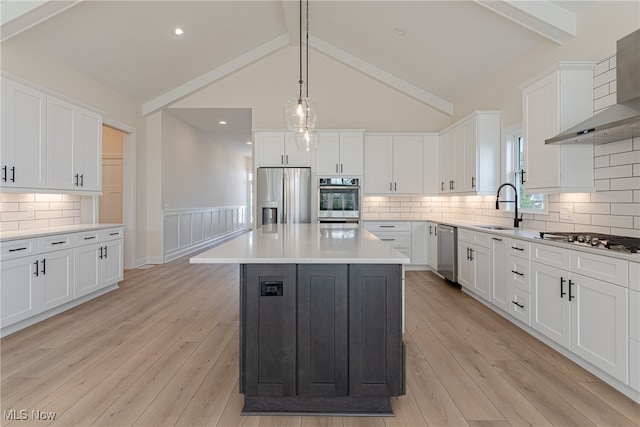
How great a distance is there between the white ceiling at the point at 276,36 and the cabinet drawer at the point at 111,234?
219 cm

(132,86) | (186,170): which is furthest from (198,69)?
(186,170)

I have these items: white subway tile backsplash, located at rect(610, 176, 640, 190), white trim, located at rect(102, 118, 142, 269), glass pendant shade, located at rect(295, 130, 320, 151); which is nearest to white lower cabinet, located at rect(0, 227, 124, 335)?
white trim, located at rect(102, 118, 142, 269)

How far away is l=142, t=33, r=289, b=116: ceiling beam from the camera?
612cm

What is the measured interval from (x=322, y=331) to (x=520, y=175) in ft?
11.5

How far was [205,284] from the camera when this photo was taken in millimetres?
4859

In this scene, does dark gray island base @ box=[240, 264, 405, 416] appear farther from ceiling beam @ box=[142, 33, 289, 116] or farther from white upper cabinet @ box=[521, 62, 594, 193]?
ceiling beam @ box=[142, 33, 289, 116]

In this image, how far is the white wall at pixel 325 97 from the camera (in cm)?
630

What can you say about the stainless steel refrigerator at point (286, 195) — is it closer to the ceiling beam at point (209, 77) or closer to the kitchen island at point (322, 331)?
the ceiling beam at point (209, 77)

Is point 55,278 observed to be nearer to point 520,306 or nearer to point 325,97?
point 520,306

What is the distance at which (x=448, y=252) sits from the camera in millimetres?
4781

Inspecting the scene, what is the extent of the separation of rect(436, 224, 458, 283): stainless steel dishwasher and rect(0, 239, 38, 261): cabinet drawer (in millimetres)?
4670

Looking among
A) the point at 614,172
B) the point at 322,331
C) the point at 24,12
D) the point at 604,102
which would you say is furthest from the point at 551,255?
the point at 24,12

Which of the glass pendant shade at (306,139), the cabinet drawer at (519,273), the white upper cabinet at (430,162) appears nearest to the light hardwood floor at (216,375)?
the cabinet drawer at (519,273)

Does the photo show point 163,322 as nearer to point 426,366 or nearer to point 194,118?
point 426,366
